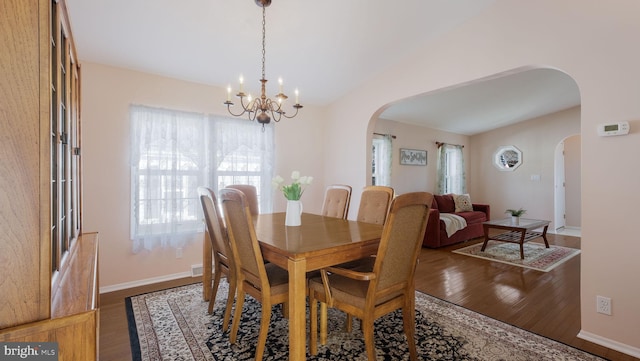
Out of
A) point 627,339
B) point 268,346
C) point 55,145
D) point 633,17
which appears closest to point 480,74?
point 633,17

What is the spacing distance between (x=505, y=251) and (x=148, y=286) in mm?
5127

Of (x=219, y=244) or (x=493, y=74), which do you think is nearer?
(x=219, y=244)

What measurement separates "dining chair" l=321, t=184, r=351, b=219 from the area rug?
1.00m

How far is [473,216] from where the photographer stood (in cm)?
562

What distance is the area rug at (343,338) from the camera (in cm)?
193

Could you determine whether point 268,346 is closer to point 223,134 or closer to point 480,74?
point 223,134

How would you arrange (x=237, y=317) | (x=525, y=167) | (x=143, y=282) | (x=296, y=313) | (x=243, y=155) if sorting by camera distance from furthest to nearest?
(x=525, y=167)
(x=243, y=155)
(x=143, y=282)
(x=237, y=317)
(x=296, y=313)

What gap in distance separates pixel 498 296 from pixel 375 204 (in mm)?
1570

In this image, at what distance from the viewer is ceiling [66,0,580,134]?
2.47m

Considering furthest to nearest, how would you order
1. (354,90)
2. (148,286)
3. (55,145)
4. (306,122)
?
1. (306,122)
2. (354,90)
3. (148,286)
4. (55,145)

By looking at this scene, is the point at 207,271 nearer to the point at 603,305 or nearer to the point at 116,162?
the point at 116,162

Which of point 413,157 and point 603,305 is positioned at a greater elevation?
point 413,157

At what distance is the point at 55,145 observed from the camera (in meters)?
1.43

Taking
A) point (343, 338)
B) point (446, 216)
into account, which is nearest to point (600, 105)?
point (343, 338)
